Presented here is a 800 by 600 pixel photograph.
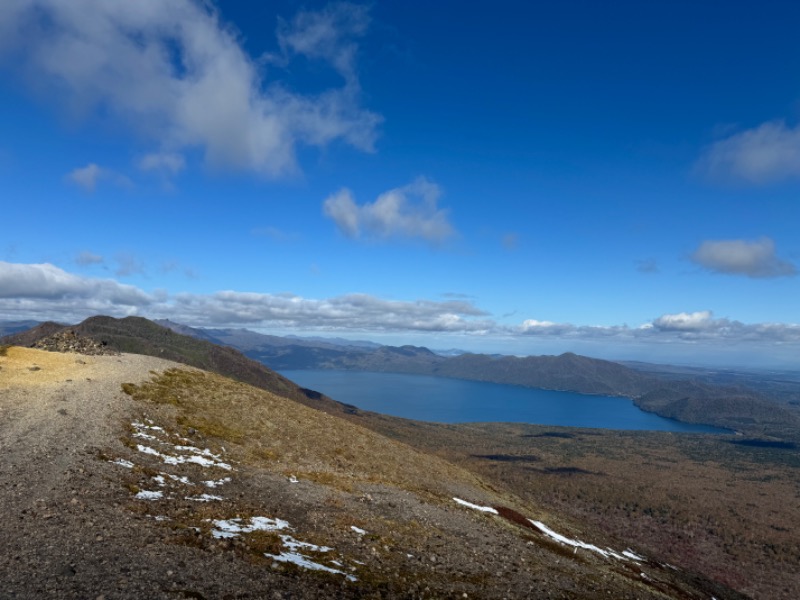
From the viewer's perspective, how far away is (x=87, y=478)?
70.0 ft

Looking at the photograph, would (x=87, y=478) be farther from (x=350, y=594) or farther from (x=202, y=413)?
(x=202, y=413)

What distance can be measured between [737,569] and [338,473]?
8256cm

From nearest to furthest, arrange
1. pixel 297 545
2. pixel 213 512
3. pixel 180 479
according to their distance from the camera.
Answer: pixel 297 545 < pixel 213 512 < pixel 180 479

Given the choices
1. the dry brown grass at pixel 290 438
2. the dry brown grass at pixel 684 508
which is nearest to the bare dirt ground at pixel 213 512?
the dry brown grass at pixel 290 438

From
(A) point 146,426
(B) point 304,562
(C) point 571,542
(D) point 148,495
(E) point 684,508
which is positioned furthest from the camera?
(E) point 684,508

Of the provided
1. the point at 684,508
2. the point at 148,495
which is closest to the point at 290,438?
the point at 148,495

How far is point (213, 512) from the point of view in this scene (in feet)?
67.7

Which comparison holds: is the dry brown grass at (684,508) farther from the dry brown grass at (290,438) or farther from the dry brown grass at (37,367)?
the dry brown grass at (37,367)

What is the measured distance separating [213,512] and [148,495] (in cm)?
338

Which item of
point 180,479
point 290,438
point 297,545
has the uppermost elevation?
point 180,479

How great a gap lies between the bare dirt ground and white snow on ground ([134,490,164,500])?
0.16 metres

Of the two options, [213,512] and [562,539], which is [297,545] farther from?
[562,539]

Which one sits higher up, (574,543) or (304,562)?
(304,562)

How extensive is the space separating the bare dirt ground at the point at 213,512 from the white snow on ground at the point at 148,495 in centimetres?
16
